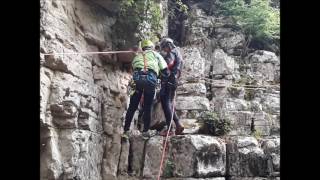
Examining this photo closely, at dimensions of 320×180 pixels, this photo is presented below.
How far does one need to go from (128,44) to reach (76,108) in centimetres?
197

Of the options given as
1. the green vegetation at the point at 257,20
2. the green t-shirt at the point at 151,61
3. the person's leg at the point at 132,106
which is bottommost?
the person's leg at the point at 132,106

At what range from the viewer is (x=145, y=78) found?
6.34m

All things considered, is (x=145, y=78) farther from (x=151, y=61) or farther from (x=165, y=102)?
(x=165, y=102)

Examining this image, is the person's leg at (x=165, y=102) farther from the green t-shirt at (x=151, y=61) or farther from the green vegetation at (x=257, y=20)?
the green vegetation at (x=257, y=20)

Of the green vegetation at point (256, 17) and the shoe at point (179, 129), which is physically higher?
the green vegetation at point (256, 17)

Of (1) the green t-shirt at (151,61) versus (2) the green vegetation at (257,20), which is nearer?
(1) the green t-shirt at (151,61)

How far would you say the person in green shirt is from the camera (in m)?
6.34

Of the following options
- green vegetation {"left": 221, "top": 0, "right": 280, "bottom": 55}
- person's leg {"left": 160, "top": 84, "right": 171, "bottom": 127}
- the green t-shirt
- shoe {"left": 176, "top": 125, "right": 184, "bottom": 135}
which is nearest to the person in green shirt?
the green t-shirt

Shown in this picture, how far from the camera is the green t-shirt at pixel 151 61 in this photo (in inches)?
250

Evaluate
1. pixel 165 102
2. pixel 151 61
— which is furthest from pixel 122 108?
pixel 151 61

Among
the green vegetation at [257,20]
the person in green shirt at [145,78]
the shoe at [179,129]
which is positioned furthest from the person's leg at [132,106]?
the green vegetation at [257,20]

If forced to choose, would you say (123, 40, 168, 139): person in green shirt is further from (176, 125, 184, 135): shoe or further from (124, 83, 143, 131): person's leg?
(176, 125, 184, 135): shoe
